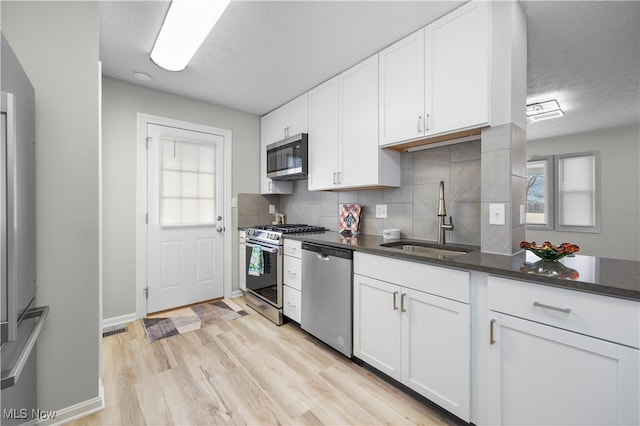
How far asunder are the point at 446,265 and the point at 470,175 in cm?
92

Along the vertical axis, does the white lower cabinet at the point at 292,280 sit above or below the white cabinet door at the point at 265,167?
below

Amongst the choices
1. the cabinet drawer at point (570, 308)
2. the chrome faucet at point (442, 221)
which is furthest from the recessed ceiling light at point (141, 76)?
the cabinet drawer at point (570, 308)

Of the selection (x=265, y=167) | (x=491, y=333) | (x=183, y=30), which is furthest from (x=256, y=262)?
(x=491, y=333)

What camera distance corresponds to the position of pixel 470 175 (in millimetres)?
1999

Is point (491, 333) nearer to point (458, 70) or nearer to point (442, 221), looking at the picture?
point (442, 221)

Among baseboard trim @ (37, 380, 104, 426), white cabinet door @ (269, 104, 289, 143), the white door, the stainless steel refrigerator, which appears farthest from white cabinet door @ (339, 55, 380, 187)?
baseboard trim @ (37, 380, 104, 426)

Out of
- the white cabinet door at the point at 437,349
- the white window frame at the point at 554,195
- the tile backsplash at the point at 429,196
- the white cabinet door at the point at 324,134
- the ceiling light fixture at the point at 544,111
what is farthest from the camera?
the white window frame at the point at 554,195

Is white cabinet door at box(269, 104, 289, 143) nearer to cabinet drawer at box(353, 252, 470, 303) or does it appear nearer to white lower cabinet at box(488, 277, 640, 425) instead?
cabinet drawer at box(353, 252, 470, 303)

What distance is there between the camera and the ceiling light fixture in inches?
122

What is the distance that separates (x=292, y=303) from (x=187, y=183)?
1.86 m

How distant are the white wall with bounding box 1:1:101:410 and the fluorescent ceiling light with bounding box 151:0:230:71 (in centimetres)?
43

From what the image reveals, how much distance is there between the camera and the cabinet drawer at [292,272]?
2.48 m

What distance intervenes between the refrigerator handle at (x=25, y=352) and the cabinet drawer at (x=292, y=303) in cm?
166

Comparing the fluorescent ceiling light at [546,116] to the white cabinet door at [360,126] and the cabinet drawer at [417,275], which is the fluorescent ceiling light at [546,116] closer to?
the white cabinet door at [360,126]
